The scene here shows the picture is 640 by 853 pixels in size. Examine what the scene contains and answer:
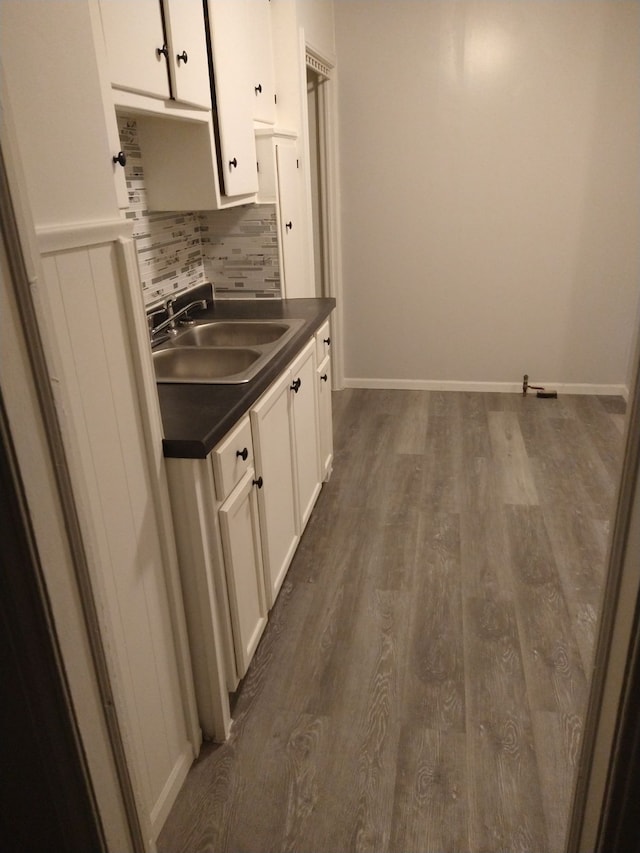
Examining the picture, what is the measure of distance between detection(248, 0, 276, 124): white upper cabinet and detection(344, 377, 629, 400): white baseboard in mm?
2113

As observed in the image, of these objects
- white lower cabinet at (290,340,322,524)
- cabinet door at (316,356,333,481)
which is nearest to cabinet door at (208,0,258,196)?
white lower cabinet at (290,340,322,524)

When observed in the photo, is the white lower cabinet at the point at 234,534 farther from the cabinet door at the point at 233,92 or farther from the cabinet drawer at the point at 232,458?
the cabinet door at the point at 233,92

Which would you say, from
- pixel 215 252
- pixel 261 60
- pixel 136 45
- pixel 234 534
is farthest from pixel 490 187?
pixel 234 534

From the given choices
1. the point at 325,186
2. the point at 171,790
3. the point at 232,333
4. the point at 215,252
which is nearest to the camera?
the point at 171,790

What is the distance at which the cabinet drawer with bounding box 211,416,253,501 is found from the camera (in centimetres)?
163

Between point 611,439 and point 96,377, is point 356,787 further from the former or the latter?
point 611,439

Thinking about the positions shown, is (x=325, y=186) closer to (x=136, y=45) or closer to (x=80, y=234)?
Result: (x=136, y=45)

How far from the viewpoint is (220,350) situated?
2.35m

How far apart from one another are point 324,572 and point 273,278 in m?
1.44

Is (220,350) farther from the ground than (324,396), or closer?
farther from the ground

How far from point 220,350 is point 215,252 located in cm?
100

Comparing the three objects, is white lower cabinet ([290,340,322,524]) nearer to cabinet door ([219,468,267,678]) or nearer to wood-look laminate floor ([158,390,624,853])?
wood-look laminate floor ([158,390,624,853])

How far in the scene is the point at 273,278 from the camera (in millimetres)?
3111

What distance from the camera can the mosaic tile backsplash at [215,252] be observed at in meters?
2.66
